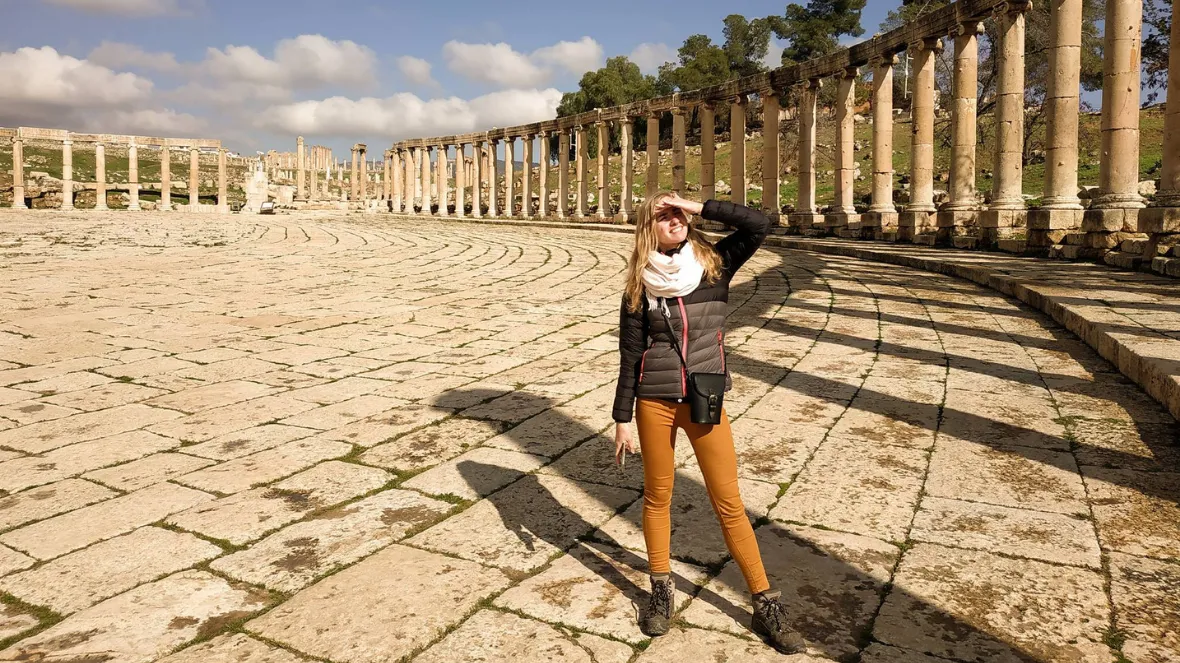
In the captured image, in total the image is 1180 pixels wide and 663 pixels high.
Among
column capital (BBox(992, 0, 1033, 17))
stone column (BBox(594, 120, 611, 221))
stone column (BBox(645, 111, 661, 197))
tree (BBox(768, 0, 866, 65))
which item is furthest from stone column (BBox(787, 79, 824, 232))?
tree (BBox(768, 0, 866, 65))

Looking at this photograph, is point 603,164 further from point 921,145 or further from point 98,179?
point 98,179

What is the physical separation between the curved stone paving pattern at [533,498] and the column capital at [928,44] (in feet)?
36.2

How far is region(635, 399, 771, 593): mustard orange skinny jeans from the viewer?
2826 mm

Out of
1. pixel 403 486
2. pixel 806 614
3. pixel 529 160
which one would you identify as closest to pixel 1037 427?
pixel 806 614

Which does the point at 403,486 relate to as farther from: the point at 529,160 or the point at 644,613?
the point at 529,160

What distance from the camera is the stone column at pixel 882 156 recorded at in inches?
757

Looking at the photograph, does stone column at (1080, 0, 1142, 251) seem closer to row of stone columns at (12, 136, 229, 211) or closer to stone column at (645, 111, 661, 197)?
stone column at (645, 111, 661, 197)

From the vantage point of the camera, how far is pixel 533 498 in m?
4.02

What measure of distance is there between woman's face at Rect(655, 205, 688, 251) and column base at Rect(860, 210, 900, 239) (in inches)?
695

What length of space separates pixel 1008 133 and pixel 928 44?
128 inches

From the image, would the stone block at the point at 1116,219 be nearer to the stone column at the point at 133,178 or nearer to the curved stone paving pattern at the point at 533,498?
the curved stone paving pattern at the point at 533,498

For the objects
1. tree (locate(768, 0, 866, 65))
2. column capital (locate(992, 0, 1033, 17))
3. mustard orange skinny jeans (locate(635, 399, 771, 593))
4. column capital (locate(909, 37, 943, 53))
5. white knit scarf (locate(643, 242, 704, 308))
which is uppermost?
tree (locate(768, 0, 866, 65))

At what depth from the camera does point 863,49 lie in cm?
1952

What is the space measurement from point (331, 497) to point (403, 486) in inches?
13.7
